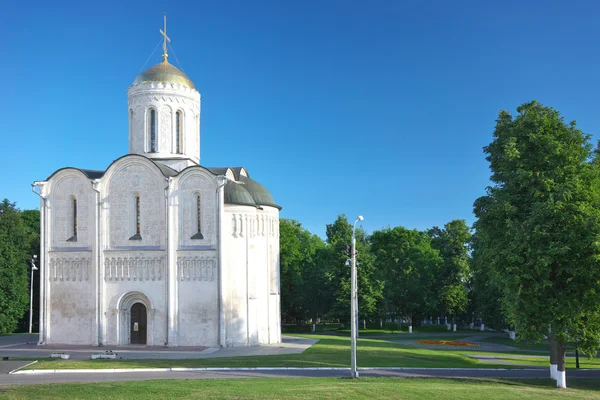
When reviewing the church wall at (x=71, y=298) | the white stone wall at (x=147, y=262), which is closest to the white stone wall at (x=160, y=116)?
the white stone wall at (x=147, y=262)

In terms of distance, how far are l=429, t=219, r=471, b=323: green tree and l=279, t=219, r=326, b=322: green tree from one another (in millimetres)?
13301

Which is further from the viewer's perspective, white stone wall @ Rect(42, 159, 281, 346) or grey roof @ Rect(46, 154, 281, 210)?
grey roof @ Rect(46, 154, 281, 210)

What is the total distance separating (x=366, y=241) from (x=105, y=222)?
34865 millimetres

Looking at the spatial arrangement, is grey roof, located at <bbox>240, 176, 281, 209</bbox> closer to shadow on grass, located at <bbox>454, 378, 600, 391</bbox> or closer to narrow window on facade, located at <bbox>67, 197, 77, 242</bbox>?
narrow window on facade, located at <bbox>67, 197, 77, 242</bbox>

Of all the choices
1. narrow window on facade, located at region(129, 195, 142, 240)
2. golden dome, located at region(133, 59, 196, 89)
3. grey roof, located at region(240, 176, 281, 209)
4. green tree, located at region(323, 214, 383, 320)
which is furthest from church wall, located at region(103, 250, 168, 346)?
green tree, located at region(323, 214, 383, 320)

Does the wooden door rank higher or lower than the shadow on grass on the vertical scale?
higher

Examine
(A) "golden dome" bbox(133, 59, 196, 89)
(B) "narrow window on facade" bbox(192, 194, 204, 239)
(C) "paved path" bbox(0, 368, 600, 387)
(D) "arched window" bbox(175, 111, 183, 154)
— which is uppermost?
(A) "golden dome" bbox(133, 59, 196, 89)

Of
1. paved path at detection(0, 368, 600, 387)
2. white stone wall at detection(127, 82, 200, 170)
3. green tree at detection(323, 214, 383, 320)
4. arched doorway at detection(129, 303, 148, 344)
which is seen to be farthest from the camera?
green tree at detection(323, 214, 383, 320)

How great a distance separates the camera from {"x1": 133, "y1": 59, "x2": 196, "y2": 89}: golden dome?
4247 centimetres

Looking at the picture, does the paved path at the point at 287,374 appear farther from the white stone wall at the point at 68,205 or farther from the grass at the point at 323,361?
the white stone wall at the point at 68,205

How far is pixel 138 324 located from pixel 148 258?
4.45 metres

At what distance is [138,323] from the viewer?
38.6m

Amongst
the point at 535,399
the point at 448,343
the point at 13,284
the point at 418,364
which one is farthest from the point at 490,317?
the point at 13,284

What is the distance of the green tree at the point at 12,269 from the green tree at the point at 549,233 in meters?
40.9
